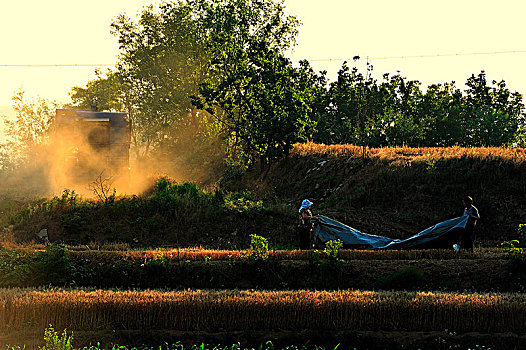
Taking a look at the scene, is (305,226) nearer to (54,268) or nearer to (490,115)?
(54,268)

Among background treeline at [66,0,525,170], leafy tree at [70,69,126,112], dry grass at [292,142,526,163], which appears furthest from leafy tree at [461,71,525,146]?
leafy tree at [70,69,126,112]

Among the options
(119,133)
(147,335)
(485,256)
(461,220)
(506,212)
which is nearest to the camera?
(147,335)

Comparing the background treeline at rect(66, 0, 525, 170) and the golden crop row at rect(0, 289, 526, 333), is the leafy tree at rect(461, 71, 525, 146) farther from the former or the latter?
the golden crop row at rect(0, 289, 526, 333)

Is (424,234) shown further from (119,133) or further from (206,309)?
(119,133)

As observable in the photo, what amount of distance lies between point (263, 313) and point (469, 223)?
308 inches

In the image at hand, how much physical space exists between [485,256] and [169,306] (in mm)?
8760

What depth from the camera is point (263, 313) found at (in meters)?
9.96

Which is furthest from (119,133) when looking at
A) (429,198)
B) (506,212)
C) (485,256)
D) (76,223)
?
(485,256)

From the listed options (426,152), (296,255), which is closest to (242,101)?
(426,152)

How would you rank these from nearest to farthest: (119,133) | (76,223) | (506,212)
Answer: (76,223), (506,212), (119,133)

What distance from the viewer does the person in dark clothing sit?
595 inches

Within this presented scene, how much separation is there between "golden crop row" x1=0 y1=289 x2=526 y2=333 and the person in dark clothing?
16.8 feet

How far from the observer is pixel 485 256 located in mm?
14562

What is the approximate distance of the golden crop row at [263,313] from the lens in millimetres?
9773
